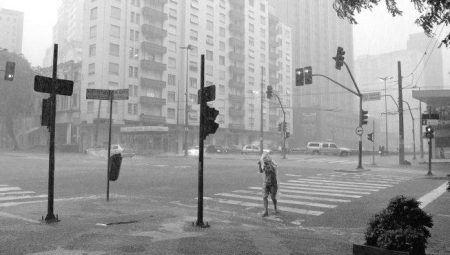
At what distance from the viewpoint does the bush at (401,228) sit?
529 cm

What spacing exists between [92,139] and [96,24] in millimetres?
16682

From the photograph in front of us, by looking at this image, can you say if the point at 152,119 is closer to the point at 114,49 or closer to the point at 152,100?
the point at 152,100

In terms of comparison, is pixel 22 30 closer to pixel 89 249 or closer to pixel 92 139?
pixel 92 139

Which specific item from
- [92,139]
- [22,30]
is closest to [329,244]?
[92,139]

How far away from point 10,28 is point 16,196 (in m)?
157

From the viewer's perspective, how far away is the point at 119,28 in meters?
57.2

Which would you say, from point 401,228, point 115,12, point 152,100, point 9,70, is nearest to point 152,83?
point 152,100

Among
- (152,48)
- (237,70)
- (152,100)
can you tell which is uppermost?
(152,48)

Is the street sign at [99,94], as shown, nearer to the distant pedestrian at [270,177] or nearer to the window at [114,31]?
the distant pedestrian at [270,177]

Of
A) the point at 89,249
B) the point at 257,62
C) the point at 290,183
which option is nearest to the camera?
the point at 89,249

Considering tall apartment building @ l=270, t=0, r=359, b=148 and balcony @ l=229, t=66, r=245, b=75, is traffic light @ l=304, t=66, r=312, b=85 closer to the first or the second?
balcony @ l=229, t=66, r=245, b=75

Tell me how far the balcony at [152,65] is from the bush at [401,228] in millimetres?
56132

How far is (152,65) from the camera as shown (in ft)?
196

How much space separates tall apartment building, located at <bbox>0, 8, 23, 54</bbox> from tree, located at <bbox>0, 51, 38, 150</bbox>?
95.5 meters
